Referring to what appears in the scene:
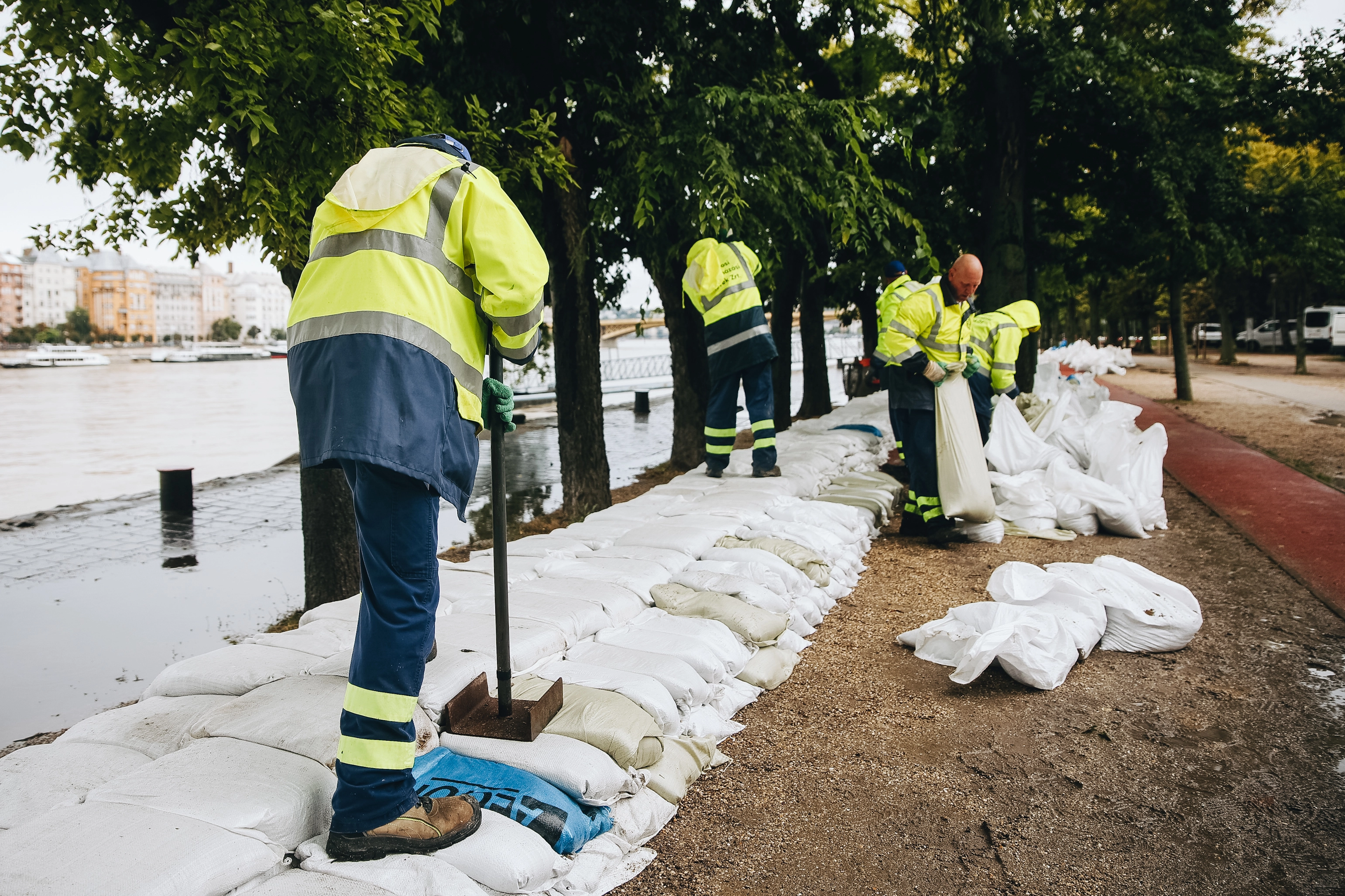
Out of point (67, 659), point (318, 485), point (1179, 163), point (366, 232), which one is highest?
point (1179, 163)

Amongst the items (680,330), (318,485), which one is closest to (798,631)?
(318,485)

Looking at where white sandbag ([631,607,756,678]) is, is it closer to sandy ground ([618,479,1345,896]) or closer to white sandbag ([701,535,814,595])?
sandy ground ([618,479,1345,896])

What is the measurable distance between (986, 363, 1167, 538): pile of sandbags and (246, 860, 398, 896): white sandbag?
5.01 m

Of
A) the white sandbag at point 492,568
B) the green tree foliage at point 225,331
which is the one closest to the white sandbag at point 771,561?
the white sandbag at point 492,568

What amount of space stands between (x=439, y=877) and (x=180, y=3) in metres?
4.20

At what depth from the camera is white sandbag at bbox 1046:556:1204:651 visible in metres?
3.63

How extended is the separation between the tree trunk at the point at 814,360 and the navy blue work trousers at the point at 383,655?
12.3 metres

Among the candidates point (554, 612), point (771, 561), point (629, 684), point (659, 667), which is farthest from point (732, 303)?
point (629, 684)

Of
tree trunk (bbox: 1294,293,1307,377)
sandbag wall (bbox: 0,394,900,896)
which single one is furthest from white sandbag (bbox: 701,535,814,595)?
tree trunk (bbox: 1294,293,1307,377)

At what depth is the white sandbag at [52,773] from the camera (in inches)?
80.2

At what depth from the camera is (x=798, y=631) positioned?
158 inches

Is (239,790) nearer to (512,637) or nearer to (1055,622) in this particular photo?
(512,637)

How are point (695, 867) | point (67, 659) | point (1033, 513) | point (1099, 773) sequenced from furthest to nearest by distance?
point (1033, 513)
point (67, 659)
point (1099, 773)
point (695, 867)

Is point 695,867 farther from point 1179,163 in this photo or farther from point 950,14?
point 1179,163
